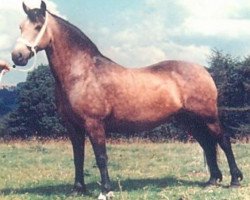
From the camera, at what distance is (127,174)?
12555mm

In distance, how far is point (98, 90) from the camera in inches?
340

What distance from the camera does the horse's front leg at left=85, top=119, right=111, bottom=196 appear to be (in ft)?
28.0

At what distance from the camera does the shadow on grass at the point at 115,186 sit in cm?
938

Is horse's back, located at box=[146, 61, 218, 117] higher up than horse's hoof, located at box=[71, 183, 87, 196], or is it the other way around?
horse's back, located at box=[146, 61, 218, 117]

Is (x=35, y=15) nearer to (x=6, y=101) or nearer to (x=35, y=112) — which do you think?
(x=35, y=112)

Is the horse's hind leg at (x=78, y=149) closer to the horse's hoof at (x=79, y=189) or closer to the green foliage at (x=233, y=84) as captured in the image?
the horse's hoof at (x=79, y=189)

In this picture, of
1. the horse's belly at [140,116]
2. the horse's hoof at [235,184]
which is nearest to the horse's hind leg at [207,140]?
the horse's hoof at [235,184]

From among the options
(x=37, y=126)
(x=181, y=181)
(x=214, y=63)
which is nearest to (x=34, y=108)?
(x=37, y=126)

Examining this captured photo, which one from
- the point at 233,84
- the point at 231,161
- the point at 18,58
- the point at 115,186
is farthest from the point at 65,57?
the point at 233,84

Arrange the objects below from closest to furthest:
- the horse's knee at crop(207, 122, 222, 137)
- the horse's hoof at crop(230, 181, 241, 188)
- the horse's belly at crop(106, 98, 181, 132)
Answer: the horse's belly at crop(106, 98, 181, 132), the horse's hoof at crop(230, 181, 241, 188), the horse's knee at crop(207, 122, 222, 137)

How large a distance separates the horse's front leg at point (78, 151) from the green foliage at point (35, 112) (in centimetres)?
4805

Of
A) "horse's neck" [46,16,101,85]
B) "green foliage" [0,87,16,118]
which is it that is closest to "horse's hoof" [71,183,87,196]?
"horse's neck" [46,16,101,85]

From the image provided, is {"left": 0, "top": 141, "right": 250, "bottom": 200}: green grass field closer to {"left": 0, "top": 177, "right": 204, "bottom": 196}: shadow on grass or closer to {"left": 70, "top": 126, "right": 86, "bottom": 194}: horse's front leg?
{"left": 0, "top": 177, "right": 204, "bottom": 196}: shadow on grass

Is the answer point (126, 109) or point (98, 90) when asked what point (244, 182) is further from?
point (98, 90)
